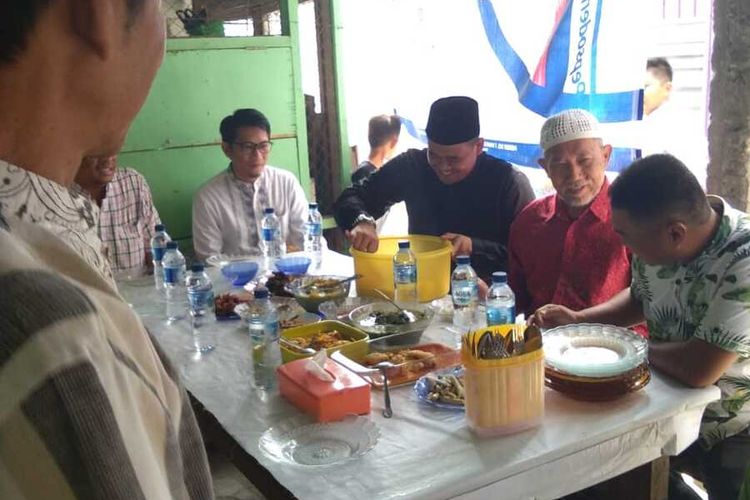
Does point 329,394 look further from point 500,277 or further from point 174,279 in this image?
point 174,279

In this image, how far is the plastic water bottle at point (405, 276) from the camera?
7.66 ft

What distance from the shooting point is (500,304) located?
79.7 inches

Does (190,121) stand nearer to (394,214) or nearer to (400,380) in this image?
(394,214)

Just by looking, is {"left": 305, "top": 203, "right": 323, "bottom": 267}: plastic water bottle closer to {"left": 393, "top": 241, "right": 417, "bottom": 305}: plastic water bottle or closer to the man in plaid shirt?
the man in plaid shirt

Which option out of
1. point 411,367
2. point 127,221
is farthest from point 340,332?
point 127,221

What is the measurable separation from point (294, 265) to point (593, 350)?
4.86 feet

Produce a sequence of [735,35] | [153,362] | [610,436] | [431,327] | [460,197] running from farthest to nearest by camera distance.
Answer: [460,197] < [735,35] < [431,327] < [610,436] < [153,362]

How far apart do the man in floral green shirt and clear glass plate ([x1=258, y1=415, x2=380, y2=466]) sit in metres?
0.79

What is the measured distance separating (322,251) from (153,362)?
2.86 m

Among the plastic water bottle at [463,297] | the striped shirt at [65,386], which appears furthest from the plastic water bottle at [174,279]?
the striped shirt at [65,386]

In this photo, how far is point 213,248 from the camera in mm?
3609

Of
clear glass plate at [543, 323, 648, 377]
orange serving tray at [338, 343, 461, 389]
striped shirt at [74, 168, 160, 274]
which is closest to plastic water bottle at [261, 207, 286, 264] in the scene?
striped shirt at [74, 168, 160, 274]

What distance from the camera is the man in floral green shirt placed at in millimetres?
1658

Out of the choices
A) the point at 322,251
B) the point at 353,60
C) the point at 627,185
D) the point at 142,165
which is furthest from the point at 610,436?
the point at 353,60
